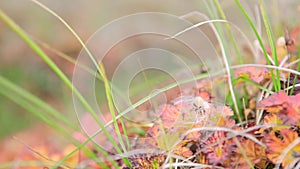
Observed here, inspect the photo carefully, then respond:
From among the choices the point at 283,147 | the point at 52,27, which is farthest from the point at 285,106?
the point at 52,27

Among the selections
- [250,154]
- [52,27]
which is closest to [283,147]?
[250,154]

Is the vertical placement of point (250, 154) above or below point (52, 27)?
below

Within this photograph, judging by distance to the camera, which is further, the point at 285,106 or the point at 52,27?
the point at 52,27

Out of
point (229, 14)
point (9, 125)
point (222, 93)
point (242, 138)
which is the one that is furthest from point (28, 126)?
point (242, 138)

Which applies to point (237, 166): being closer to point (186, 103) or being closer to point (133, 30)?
point (186, 103)

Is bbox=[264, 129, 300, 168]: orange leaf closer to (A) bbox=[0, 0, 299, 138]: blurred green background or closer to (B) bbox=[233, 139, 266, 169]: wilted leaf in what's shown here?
(B) bbox=[233, 139, 266, 169]: wilted leaf

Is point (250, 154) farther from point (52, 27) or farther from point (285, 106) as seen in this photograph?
point (52, 27)

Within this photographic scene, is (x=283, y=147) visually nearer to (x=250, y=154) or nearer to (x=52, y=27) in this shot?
(x=250, y=154)

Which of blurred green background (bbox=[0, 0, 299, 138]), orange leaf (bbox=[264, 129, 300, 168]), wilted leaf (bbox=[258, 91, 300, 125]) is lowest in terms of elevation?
orange leaf (bbox=[264, 129, 300, 168])

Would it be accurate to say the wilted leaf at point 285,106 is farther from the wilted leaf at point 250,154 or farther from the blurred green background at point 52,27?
the blurred green background at point 52,27

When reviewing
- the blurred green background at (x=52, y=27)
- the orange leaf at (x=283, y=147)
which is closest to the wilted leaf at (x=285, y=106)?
the orange leaf at (x=283, y=147)

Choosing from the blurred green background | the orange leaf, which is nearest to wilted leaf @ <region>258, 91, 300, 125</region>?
the orange leaf

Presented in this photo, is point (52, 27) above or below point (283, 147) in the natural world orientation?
above
